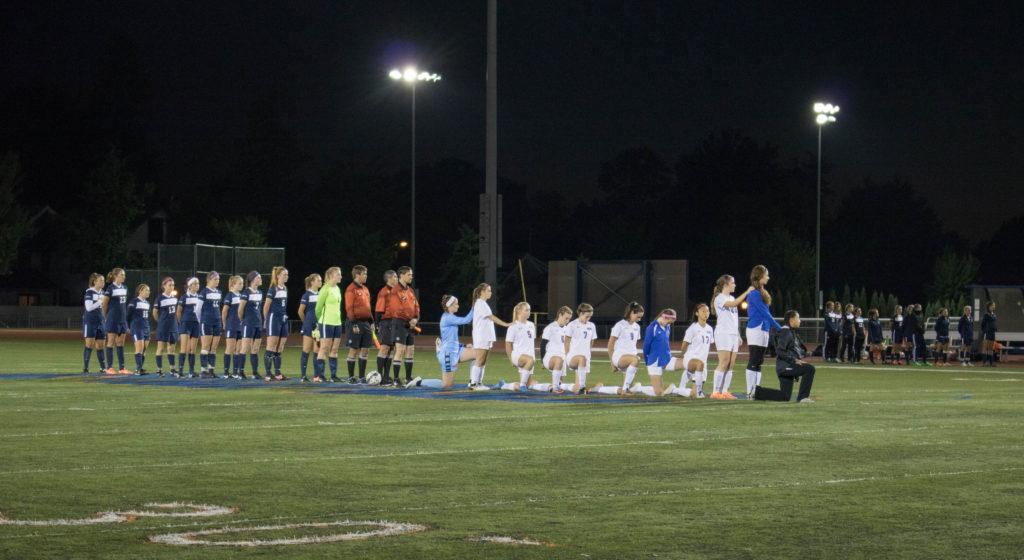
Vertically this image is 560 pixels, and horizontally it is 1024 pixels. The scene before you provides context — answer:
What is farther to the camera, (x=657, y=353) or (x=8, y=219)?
(x=8, y=219)

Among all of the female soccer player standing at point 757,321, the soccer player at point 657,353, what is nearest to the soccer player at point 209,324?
the soccer player at point 657,353

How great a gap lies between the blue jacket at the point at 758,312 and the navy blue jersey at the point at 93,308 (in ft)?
39.9

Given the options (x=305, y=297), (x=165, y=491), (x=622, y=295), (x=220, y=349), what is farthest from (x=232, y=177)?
(x=165, y=491)

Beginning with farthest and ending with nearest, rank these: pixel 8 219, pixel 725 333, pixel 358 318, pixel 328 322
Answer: pixel 8 219
pixel 328 322
pixel 358 318
pixel 725 333

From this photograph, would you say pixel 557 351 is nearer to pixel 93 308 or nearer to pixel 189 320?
pixel 189 320

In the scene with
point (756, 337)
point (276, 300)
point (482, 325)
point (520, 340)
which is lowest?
point (520, 340)

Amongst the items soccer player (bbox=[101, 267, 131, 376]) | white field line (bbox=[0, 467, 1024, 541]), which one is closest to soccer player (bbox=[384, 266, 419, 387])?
soccer player (bbox=[101, 267, 131, 376])

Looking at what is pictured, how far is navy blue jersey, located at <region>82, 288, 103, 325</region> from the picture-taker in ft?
83.6

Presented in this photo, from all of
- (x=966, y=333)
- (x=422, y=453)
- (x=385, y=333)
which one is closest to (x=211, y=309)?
(x=385, y=333)

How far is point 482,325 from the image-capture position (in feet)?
70.3

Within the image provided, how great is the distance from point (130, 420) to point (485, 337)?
6.97 m

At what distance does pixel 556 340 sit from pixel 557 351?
0.17 metres

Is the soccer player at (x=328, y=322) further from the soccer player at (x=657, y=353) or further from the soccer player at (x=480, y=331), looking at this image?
the soccer player at (x=657, y=353)

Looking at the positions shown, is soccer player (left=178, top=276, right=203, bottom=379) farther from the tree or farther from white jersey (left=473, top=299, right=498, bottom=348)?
the tree
